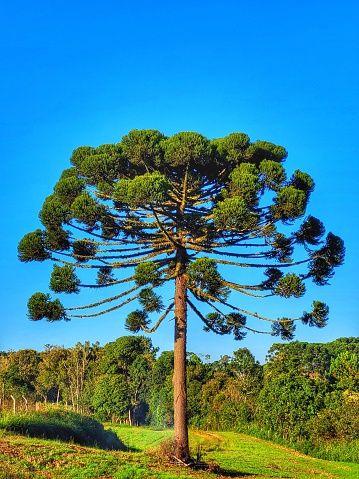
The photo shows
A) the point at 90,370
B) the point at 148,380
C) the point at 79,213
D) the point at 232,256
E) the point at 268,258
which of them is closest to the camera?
the point at 79,213

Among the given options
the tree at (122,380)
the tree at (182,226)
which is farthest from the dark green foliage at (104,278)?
the tree at (122,380)

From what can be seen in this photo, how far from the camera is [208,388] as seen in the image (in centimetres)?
4669

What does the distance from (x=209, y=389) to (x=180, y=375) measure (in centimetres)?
3203

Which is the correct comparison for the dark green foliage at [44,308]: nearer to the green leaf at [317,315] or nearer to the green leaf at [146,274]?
the green leaf at [146,274]

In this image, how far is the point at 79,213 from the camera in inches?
603

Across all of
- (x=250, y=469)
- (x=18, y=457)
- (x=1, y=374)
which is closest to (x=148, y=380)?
(x=1, y=374)

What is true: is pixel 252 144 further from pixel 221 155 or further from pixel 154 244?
pixel 154 244

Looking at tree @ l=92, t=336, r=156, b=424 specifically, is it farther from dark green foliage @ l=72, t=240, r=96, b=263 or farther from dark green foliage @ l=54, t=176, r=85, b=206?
dark green foliage @ l=54, t=176, r=85, b=206

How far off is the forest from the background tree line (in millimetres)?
63

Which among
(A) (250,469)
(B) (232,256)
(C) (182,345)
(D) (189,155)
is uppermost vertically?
(D) (189,155)

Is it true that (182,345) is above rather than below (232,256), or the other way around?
below

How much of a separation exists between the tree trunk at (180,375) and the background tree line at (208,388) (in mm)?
10669

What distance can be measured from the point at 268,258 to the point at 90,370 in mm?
52296

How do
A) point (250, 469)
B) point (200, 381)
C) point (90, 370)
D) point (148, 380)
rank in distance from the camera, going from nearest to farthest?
point (250, 469) → point (200, 381) → point (148, 380) → point (90, 370)
